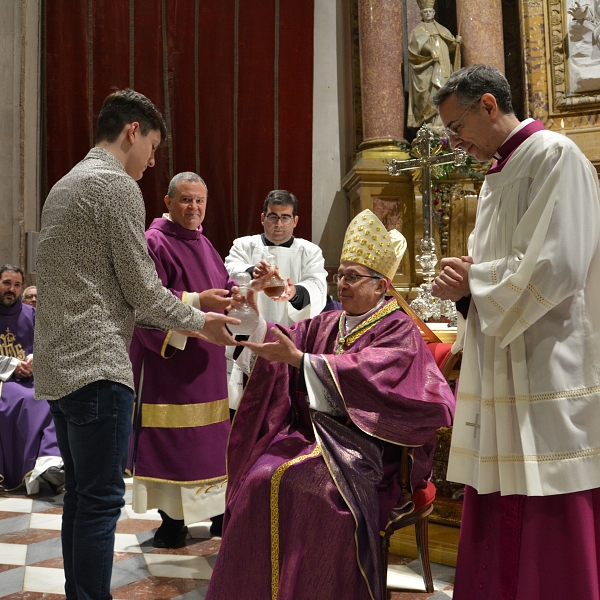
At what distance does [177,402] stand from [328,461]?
118cm

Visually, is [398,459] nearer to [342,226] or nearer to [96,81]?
[342,226]

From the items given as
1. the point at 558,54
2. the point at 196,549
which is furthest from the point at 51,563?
the point at 558,54

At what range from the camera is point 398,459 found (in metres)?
2.72

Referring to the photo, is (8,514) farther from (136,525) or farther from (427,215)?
(427,215)

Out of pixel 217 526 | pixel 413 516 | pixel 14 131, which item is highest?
pixel 14 131

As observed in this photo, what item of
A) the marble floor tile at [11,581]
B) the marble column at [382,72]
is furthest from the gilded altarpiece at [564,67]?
the marble floor tile at [11,581]

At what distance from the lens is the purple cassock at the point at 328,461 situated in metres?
2.38

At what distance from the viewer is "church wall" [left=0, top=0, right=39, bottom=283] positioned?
620 centimetres

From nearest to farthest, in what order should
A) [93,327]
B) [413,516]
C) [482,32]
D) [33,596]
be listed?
1. [93,327]
2. [413,516]
3. [33,596]
4. [482,32]

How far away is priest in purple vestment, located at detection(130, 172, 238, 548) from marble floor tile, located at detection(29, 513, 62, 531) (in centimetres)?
74

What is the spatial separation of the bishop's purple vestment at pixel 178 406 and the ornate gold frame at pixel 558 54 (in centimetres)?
400

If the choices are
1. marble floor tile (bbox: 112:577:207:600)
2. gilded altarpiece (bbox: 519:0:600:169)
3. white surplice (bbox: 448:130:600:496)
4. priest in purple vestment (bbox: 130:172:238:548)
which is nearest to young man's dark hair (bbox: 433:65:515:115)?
white surplice (bbox: 448:130:600:496)

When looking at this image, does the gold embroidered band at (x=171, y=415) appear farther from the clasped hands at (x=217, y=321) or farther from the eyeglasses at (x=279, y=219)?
the eyeglasses at (x=279, y=219)

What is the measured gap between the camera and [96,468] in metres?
2.18
